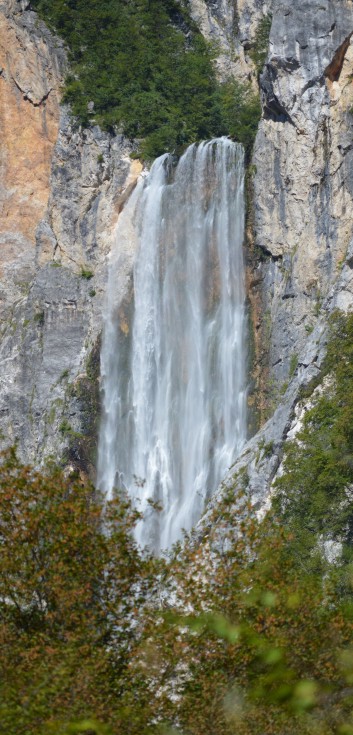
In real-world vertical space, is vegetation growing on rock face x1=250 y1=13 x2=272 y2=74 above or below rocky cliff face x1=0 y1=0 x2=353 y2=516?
above

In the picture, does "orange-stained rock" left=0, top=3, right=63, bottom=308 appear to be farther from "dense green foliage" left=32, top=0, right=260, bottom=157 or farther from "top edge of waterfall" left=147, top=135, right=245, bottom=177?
"top edge of waterfall" left=147, top=135, right=245, bottom=177

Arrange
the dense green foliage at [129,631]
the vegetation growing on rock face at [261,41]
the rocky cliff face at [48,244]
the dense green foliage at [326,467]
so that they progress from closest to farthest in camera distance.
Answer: the dense green foliage at [129,631] < the dense green foliage at [326,467] < the rocky cliff face at [48,244] < the vegetation growing on rock face at [261,41]

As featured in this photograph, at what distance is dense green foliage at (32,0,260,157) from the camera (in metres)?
56.9

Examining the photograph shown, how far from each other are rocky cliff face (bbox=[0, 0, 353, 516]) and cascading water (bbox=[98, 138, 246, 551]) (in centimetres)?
→ 100

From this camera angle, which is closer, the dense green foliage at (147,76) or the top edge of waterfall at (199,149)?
the top edge of waterfall at (199,149)

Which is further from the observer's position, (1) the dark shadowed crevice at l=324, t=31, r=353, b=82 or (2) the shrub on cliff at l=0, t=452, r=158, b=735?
(1) the dark shadowed crevice at l=324, t=31, r=353, b=82

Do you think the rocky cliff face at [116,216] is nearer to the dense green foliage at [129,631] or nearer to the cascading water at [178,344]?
the cascading water at [178,344]

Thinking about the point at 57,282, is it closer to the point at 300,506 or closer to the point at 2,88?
the point at 2,88

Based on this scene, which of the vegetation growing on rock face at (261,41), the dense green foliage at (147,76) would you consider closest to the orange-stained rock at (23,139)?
the dense green foliage at (147,76)

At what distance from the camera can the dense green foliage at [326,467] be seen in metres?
31.8

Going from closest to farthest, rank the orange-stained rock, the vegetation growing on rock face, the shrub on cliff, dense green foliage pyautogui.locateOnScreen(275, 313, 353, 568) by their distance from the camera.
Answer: the shrub on cliff, dense green foliage pyautogui.locateOnScreen(275, 313, 353, 568), the vegetation growing on rock face, the orange-stained rock

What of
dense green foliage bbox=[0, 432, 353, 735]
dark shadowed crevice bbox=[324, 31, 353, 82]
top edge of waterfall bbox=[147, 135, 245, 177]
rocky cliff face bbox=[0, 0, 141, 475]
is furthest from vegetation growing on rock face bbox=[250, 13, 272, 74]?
dense green foliage bbox=[0, 432, 353, 735]

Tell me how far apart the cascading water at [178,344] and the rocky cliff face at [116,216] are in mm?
1002

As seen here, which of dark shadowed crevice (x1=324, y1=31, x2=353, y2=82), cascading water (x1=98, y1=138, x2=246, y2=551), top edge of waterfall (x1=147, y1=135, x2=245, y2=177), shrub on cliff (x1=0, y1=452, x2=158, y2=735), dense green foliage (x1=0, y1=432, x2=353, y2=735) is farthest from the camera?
top edge of waterfall (x1=147, y1=135, x2=245, y2=177)
